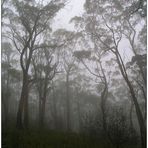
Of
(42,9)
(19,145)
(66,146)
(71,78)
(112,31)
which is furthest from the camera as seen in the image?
(71,78)

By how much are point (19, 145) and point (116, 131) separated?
12.1 ft

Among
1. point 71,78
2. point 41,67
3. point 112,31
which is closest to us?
point 112,31

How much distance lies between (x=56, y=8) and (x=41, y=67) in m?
5.62

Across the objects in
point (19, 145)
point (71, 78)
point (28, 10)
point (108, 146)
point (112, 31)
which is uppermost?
point (28, 10)

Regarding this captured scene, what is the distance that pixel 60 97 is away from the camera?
109 feet

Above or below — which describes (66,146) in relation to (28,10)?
below

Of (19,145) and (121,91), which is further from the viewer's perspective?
(121,91)

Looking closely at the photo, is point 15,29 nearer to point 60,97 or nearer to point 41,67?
point 41,67

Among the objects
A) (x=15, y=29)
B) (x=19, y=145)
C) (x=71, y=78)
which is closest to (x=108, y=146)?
(x=19, y=145)

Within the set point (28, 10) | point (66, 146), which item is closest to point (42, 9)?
point (28, 10)

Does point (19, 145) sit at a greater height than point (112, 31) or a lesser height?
lesser

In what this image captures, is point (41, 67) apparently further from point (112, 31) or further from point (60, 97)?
point (60, 97)

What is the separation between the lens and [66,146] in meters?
7.76

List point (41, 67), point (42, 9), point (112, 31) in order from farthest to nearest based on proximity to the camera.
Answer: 1. point (41, 67)
2. point (112, 31)
3. point (42, 9)
